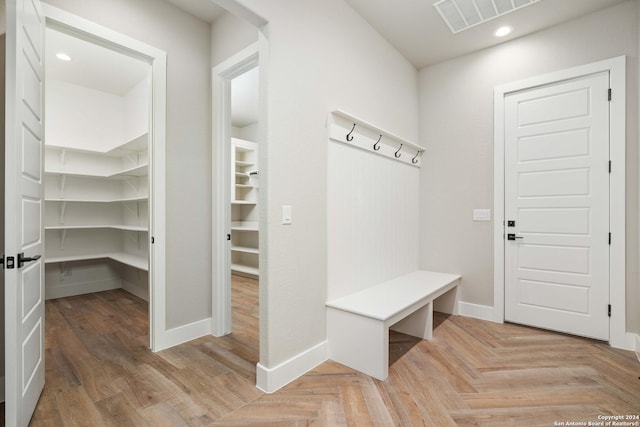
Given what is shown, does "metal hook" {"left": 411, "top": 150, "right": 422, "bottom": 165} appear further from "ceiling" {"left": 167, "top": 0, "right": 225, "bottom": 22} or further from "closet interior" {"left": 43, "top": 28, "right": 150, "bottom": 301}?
"closet interior" {"left": 43, "top": 28, "right": 150, "bottom": 301}

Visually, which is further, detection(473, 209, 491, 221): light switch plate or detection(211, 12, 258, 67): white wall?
detection(473, 209, 491, 221): light switch plate

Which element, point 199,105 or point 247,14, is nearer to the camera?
point 247,14

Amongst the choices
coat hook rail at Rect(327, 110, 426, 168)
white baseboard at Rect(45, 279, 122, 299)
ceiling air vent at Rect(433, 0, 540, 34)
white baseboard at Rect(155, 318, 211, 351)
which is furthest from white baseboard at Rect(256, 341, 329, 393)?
white baseboard at Rect(45, 279, 122, 299)

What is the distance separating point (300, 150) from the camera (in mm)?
2082

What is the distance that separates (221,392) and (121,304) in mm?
2625

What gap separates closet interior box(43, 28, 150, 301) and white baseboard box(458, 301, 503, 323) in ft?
12.4

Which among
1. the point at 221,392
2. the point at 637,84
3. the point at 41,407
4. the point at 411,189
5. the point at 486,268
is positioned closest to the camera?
the point at 41,407

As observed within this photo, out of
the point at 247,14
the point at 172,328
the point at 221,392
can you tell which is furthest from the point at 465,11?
the point at 172,328

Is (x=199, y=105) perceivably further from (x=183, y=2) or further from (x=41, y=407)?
(x=41, y=407)

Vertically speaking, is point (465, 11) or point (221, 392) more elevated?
point (465, 11)

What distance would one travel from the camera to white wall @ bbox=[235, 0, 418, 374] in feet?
6.19

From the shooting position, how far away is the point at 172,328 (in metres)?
2.53

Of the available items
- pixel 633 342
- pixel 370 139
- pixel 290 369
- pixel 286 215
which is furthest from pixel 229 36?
pixel 633 342

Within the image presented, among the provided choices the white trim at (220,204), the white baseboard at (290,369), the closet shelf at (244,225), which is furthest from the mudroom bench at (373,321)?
the closet shelf at (244,225)
